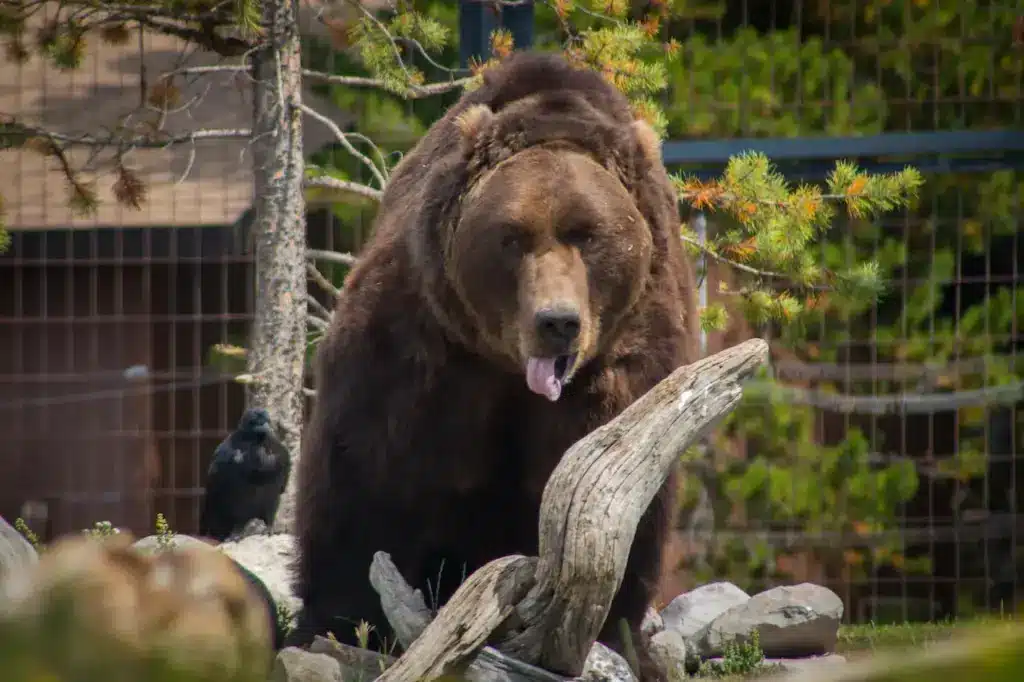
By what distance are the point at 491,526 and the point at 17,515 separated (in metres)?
4.29

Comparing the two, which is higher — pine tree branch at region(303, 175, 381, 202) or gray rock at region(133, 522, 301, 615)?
pine tree branch at region(303, 175, 381, 202)

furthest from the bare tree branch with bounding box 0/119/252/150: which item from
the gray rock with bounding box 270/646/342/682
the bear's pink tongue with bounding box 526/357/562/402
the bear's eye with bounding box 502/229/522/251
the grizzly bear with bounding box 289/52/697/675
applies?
the gray rock with bounding box 270/646/342/682

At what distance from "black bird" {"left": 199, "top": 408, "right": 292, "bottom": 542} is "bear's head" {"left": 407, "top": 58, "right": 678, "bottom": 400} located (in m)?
2.09

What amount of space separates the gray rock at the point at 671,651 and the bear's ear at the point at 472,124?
194cm

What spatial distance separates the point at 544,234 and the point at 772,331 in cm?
403

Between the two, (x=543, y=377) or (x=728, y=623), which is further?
(x=728, y=623)

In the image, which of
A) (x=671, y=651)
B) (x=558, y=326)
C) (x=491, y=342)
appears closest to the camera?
(x=558, y=326)

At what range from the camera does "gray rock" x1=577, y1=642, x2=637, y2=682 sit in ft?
10.8

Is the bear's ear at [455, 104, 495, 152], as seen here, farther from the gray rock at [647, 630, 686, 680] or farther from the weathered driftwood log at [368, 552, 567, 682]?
the gray rock at [647, 630, 686, 680]

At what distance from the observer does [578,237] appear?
339cm

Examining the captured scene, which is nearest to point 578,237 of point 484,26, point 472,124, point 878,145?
point 472,124

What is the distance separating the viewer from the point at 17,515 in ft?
23.7

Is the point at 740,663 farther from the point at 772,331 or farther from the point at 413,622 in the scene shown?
the point at 772,331

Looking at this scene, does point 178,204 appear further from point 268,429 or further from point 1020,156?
point 1020,156
